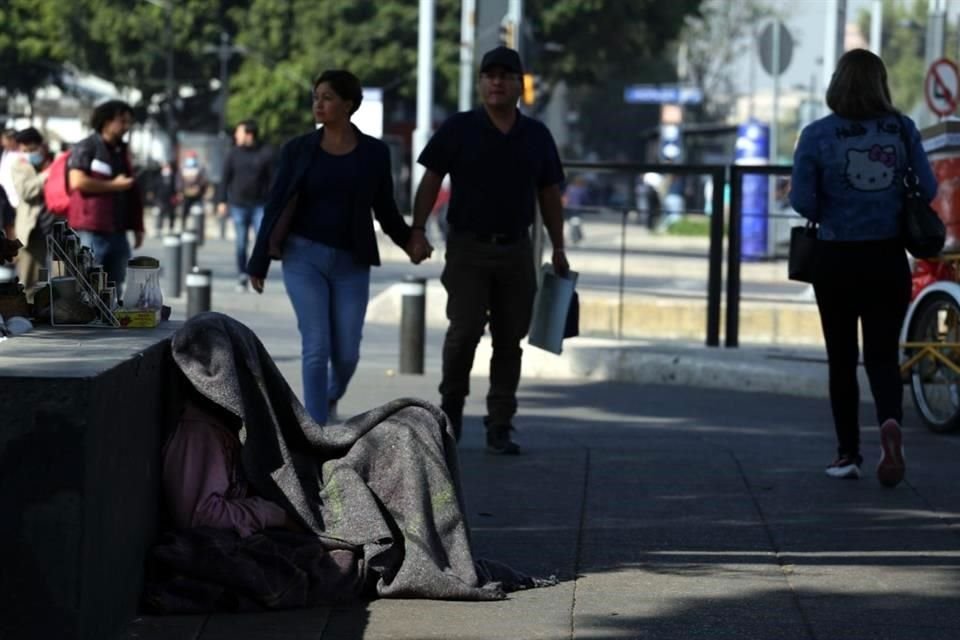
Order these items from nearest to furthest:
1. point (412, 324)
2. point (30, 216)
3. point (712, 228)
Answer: point (412, 324) → point (712, 228) → point (30, 216)

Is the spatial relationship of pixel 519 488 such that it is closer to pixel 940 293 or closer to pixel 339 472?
pixel 339 472

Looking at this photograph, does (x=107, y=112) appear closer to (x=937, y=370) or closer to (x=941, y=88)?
(x=937, y=370)

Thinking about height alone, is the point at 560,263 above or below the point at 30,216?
above

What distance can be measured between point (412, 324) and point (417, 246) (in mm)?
4516

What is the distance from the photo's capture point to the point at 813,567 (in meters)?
6.84

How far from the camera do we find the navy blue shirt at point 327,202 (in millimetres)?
8992

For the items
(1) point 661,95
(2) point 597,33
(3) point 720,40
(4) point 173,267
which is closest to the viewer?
(4) point 173,267

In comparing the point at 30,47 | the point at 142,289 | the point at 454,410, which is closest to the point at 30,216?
the point at 454,410

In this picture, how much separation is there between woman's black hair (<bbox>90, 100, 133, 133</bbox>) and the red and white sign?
10.8 meters

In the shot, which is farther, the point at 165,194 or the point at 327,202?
the point at 165,194

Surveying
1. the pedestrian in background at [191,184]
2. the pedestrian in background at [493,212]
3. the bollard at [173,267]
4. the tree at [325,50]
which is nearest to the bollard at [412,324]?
the pedestrian in background at [493,212]

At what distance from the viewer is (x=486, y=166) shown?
30.3ft

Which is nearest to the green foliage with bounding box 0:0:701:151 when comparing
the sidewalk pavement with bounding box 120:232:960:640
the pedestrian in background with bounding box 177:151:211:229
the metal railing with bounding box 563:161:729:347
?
the pedestrian in background with bounding box 177:151:211:229

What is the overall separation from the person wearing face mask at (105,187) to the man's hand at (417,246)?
4.56 meters
